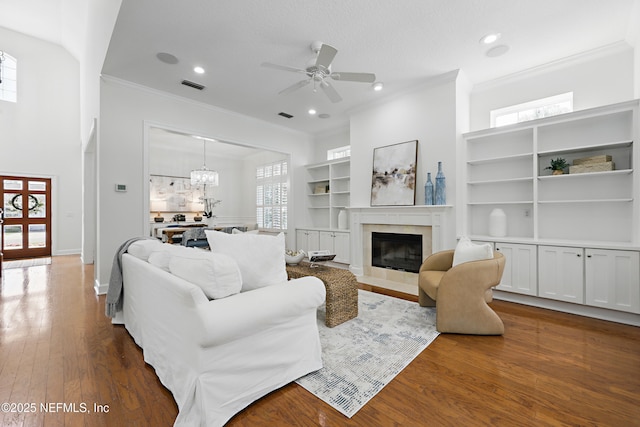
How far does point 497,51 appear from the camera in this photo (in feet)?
11.3

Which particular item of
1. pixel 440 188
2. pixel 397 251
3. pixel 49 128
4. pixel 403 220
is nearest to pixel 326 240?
pixel 397 251

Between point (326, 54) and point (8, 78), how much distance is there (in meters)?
8.53

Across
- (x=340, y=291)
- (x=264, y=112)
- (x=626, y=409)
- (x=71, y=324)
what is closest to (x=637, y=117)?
(x=626, y=409)

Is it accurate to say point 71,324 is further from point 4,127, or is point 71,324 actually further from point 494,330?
point 4,127

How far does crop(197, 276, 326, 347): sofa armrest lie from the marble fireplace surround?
2632mm

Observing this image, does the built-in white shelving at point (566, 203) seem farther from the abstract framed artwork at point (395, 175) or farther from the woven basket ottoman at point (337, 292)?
the woven basket ottoman at point (337, 292)

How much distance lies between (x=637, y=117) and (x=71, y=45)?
10.5 metres

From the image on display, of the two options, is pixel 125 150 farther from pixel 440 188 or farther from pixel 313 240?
pixel 440 188

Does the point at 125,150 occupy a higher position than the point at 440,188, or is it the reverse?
the point at 125,150

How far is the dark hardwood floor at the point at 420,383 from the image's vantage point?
61.9 inches

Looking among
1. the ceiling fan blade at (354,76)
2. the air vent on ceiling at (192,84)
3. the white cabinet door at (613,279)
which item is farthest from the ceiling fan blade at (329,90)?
the white cabinet door at (613,279)

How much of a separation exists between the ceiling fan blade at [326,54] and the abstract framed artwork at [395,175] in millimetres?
2101

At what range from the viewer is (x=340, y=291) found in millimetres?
2852

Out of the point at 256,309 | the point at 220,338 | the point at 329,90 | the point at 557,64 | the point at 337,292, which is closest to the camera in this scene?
the point at 220,338
